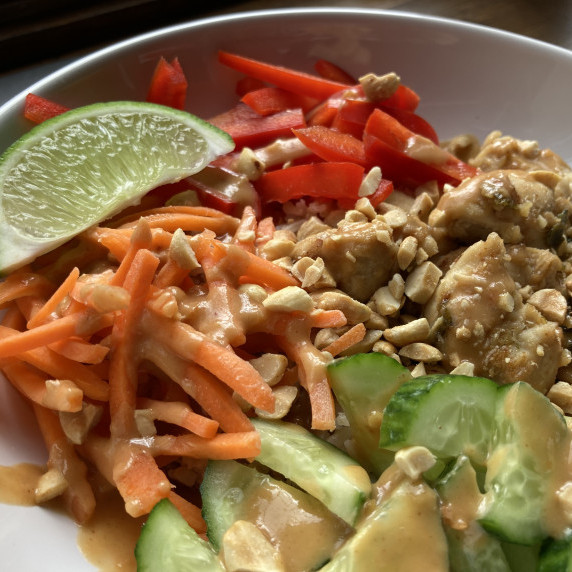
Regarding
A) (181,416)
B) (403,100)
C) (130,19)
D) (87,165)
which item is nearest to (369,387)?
(181,416)

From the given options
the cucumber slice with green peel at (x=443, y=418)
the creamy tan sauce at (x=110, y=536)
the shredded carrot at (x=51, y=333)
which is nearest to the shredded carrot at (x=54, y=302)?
the shredded carrot at (x=51, y=333)

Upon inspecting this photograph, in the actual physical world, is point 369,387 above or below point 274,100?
below

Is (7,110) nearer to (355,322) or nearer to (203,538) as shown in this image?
(355,322)

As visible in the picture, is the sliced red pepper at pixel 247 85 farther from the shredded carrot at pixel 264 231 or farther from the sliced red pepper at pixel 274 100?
the shredded carrot at pixel 264 231

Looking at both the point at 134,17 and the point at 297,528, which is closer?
the point at 297,528

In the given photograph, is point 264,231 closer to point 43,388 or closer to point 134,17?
point 43,388

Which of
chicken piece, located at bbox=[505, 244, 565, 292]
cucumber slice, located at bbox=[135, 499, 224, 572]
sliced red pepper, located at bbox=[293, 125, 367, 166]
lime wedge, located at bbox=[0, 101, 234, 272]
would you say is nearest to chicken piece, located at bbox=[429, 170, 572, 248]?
chicken piece, located at bbox=[505, 244, 565, 292]

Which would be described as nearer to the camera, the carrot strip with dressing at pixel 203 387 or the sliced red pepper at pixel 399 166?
the carrot strip with dressing at pixel 203 387
